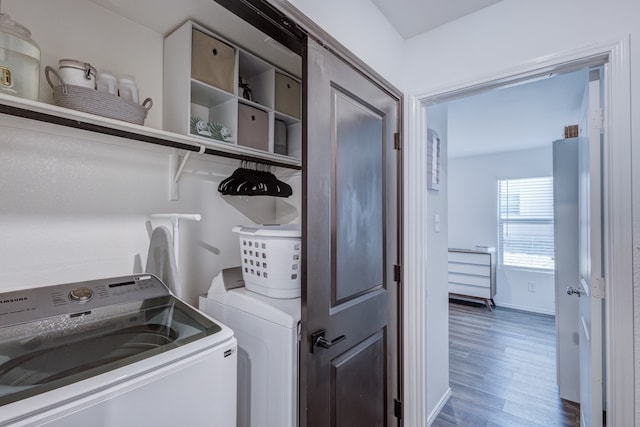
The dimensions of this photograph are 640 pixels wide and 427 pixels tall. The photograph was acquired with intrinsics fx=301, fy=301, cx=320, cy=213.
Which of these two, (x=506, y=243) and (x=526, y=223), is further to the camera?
(x=506, y=243)

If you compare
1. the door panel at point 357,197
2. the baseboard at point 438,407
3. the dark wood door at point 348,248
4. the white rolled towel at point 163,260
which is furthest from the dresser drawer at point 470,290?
the white rolled towel at point 163,260

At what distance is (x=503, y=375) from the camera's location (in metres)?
2.69

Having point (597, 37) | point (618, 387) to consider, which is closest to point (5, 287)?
point (618, 387)

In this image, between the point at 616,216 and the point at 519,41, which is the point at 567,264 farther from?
the point at 519,41

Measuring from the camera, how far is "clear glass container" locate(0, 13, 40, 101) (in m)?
1.03

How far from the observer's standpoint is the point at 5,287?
1.21 metres

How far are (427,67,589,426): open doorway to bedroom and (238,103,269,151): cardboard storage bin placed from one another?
102 centimetres

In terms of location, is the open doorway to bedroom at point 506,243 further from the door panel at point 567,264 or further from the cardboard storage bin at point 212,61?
the cardboard storage bin at point 212,61

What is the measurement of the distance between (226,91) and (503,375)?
3.19 metres

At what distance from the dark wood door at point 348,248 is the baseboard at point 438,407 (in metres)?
0.56

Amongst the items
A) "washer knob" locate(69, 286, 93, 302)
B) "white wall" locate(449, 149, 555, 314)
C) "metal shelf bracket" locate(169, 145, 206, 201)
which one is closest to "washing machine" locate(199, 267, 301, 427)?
"washer knob" locate(69, 286, 93, 302)

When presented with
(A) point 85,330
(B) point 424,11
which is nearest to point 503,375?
(B) point 424,11

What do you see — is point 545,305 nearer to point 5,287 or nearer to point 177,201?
point 177,201

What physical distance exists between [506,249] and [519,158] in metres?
A: 1.46
